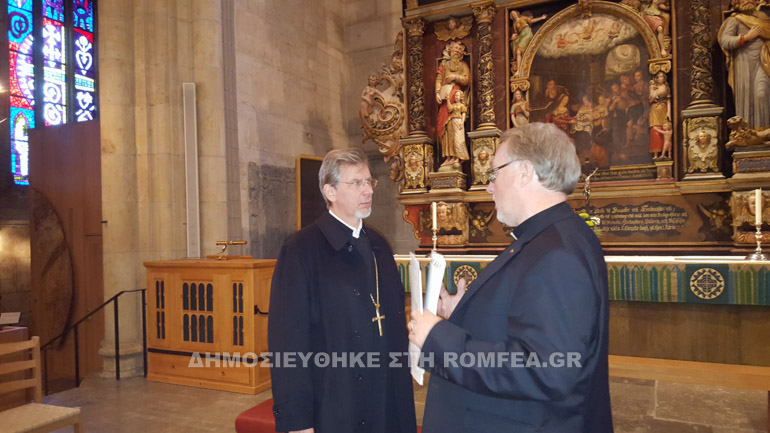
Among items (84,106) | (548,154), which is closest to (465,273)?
(548,154)

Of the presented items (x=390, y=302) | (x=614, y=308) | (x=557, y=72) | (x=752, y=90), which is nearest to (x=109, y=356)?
(x=390, y=302)

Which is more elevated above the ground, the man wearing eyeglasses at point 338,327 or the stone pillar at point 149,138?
the stone pillar at point 149,138

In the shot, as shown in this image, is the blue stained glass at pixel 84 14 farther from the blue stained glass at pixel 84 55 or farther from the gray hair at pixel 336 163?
the gray hair at pixel 336 163

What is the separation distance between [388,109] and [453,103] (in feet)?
3.75

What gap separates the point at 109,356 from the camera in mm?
5953

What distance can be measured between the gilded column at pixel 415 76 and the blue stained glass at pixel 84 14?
21.8 ft

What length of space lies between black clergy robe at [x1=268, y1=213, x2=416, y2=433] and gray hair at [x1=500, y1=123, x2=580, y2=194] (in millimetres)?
958

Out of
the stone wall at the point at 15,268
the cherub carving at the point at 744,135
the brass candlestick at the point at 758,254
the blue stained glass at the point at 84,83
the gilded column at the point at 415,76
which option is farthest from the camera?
the blue stained glass at the point at 84,83

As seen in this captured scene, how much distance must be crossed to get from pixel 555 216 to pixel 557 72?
20.0ft

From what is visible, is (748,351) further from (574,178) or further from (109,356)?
(109,356)

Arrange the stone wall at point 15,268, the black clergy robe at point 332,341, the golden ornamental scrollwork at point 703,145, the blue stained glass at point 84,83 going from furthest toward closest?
the blue stained glass at point 84,83 → the stone wall at point 15,268 → the golden ornamental scrollwork at point 703,145 → the black clergy robe at point 332,341

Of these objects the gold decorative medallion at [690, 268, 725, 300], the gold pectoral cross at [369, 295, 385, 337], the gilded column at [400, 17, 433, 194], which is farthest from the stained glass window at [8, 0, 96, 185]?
the gold decorative medallion at [690, 268, 725, 300]

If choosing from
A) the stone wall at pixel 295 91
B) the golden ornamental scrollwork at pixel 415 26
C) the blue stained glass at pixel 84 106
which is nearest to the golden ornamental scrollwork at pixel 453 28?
the golden ornamental scrollwork at pixel 415 26

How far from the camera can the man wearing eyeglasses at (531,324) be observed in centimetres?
132
